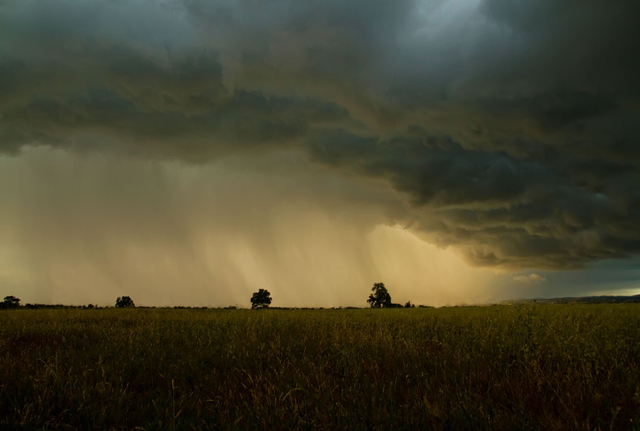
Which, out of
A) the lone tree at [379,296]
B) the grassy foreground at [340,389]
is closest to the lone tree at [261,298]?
the lone tree at [379,296]

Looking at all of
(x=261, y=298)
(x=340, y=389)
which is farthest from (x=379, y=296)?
(x=340, y=389)

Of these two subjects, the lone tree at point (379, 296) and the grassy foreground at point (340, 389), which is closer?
the grassy foreground at point (340, 389)

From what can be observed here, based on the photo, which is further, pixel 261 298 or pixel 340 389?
pixel 261 298

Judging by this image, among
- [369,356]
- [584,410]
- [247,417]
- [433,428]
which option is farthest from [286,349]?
[584,410]

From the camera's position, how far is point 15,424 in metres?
2.94

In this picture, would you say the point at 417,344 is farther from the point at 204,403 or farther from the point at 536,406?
the point at 204,403

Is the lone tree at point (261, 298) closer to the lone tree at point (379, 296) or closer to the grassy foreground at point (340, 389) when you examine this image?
the lone tree at point (379, 296)

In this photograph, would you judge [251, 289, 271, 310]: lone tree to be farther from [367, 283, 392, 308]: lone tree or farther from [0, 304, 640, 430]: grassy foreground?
[0, 304, 640, 430]: grassy foreground

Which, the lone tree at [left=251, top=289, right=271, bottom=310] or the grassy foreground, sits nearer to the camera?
the grassy foreground

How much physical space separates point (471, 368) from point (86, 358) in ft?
18.4

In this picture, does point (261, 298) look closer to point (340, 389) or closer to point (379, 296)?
point (379, 296)

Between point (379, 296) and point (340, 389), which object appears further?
point (379, 296)

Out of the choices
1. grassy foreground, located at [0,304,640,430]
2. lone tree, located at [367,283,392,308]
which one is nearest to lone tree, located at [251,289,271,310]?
lone tree, located at [367,283,392,308]

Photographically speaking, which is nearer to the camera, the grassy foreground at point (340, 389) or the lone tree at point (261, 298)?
the grassy foreground at point (340, 389)
